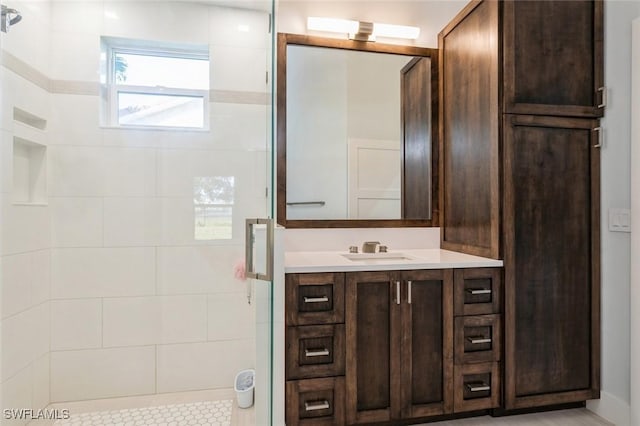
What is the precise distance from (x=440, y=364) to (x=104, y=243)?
1.88m

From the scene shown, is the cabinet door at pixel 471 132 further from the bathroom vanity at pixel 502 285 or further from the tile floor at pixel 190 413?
the tile floor at pixel 190 413

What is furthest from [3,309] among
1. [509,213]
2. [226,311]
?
[509,213]

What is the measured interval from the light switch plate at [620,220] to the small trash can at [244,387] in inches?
77.9

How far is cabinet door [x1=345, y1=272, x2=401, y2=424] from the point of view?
1.62 metres

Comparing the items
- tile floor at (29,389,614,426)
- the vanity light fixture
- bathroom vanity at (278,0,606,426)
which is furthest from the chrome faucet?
the vanity light fixture

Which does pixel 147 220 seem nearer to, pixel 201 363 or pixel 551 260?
pixel 201 363

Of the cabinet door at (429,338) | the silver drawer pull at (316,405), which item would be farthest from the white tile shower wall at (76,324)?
the cabinet door at (429,338)

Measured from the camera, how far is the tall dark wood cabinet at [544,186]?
68.2 inches

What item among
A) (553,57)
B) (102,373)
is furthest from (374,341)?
(553,57)

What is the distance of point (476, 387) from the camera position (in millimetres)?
1716

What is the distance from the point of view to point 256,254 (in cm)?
141

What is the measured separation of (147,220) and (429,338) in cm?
163

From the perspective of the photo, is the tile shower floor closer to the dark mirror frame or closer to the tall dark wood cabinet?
the dark mirror frame

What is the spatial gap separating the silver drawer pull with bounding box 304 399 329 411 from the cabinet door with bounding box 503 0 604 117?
1.66 m
